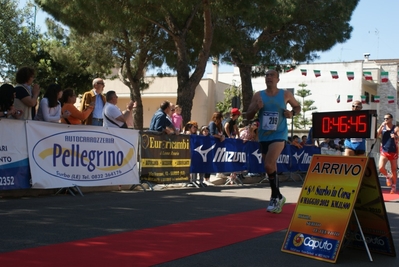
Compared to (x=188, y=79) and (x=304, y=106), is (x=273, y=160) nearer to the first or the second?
(x=188, y=79)

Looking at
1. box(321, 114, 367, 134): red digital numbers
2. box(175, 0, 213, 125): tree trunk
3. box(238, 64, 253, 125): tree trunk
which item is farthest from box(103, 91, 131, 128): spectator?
box(238, 64, 253, 125): tree trunk

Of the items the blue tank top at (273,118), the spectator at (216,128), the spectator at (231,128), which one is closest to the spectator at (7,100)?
the blue tank top at (273,118)

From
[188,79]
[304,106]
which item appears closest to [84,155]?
[188,79]

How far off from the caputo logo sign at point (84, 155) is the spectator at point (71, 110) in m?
0.54

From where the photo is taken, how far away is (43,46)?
37875 mm

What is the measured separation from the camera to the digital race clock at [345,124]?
5.64 metres

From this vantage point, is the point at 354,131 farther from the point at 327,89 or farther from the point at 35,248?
the point at 327,89

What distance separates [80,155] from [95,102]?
183cm

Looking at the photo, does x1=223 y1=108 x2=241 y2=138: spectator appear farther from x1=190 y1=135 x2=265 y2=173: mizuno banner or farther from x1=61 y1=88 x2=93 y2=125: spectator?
x1=61 y1=88 x2=93 y2=125: spectator

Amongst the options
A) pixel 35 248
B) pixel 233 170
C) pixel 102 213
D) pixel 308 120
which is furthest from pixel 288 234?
pixel 308 120

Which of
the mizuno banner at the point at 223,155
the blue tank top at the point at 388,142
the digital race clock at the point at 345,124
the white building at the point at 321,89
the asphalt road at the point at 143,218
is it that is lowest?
the asphalt road at the point at 143,218

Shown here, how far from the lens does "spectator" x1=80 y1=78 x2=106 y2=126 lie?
11.8 metres

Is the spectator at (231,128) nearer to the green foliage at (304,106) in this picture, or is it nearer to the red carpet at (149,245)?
the red carpet at (149,245)

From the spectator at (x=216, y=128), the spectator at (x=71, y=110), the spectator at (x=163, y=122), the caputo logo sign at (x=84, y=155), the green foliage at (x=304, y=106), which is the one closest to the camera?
the caputo logo sign at (x=84, y=155)
